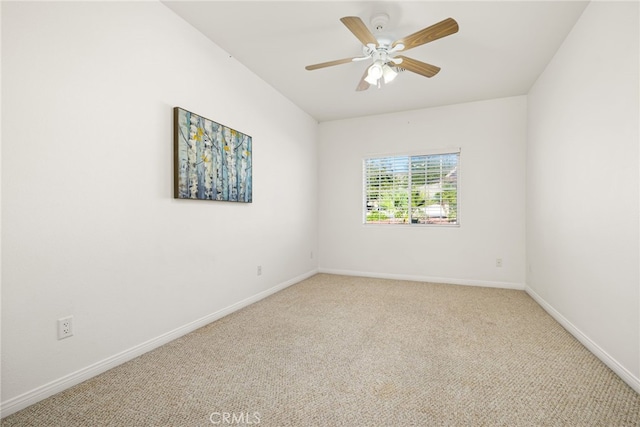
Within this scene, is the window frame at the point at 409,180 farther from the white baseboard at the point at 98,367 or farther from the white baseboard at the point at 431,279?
the white baseboard at the point at 98,367

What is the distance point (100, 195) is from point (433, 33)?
239 cm

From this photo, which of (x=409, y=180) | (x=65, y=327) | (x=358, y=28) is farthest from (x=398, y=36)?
(x=65, y=327)

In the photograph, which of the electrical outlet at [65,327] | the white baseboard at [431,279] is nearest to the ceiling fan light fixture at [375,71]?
the electrical outlet at [65,327]

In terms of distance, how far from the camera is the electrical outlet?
68.0 inches

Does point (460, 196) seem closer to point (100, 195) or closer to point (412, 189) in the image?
point (412, 189)

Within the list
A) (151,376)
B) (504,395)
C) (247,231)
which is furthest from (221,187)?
(504,395)

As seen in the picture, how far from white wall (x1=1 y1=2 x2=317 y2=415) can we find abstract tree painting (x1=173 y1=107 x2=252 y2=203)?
8 cm

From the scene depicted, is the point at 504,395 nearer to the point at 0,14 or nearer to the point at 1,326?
the point at 1,326

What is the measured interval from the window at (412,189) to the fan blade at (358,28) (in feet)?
8.35

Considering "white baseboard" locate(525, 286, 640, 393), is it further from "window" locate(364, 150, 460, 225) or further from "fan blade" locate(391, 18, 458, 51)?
"fan blade" locate(391, 18, 458, 51)

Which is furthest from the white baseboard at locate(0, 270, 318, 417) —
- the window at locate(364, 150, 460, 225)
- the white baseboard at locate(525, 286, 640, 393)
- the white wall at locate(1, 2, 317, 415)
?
the white baseboard at locate(525, 286, 640, 393)

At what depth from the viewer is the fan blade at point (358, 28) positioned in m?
1.99

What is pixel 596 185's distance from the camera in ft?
7.14

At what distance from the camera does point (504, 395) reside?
5.50 ft
